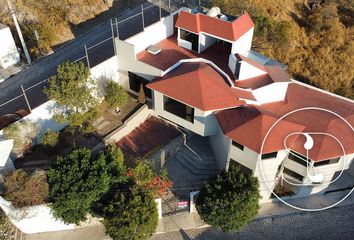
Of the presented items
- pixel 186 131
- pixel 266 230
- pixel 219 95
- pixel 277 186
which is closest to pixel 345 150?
pixel 277 186

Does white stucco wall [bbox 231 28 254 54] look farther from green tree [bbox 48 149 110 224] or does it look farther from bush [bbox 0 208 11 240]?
bush [bbox 0 208 11 240]

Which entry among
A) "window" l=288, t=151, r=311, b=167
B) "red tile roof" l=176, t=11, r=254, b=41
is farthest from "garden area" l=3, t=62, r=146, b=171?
"window" l=288, t=151, r=311, b=167

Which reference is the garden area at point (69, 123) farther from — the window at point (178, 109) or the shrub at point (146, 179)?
the shrub at point (146, 179)

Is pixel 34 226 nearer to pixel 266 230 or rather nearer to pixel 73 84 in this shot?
pixel 73 84

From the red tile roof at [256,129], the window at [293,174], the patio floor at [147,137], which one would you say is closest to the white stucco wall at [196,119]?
the patio floor at [147,137]

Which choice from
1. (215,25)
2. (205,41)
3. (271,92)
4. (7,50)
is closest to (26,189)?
(7,50)
